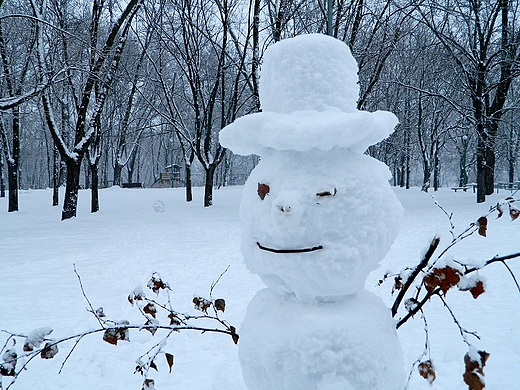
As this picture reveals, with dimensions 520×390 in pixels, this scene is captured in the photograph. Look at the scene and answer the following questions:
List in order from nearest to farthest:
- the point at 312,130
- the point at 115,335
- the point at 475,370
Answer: the point at 475,370, the point at 312,130, the point at 115,335

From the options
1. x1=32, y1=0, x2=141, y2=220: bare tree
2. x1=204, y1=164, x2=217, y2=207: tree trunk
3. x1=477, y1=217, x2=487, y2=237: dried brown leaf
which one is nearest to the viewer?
x1=477, y1=217, x2=487, y2=237: dried brown leaf

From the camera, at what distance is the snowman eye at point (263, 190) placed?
153cm

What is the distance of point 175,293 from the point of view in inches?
215

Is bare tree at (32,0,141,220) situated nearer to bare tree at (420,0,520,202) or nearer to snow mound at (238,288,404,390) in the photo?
bare tree at (420,0,520,202)

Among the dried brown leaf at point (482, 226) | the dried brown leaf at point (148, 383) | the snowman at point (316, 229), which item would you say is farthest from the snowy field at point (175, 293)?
the dried brown leaf at point (148, 383)

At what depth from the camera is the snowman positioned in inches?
55.8

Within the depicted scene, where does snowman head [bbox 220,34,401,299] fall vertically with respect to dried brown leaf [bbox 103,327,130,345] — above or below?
above

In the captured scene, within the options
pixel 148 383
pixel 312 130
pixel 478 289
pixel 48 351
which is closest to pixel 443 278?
pixel 478 289

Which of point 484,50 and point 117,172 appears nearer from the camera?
point 484,50

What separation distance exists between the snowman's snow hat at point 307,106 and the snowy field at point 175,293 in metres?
0.53

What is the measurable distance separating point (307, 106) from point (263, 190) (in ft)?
1.43

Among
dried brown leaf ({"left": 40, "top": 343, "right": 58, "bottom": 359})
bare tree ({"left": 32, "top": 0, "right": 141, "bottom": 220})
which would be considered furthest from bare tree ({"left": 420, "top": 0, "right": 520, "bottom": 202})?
dried brown leaf ({"left": 40, "top": 343, "right": 58, "bottom": 359})

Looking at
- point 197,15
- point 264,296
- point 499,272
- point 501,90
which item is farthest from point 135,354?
point 501,90

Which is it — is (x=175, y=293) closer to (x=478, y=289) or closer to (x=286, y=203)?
(x=286, y=203)
